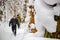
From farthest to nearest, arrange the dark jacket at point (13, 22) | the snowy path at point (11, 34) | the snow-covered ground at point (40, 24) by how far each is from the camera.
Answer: the dark jacket at point (13, 22), the snowy path at point (11, 34), the snow-covered ground at point (40, 24)

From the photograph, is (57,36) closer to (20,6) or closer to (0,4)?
(20,6)

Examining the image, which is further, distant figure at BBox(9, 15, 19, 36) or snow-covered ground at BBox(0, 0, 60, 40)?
distant figure at BBox(9, 15, 19, 36)

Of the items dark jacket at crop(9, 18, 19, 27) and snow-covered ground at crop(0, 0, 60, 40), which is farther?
dark jacket at crop(9, 18, 19, 27)

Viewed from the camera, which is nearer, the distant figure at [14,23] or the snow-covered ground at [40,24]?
the snow-covered ground at [40,24]

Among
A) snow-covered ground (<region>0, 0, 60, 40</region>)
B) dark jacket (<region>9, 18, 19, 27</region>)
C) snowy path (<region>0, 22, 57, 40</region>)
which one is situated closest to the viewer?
snow-covered ground (<region>0, 0, 60, 40</region>)

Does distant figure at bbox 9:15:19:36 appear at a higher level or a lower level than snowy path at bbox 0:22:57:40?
higher

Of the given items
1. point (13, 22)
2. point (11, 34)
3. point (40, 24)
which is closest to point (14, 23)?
point (13, 22)

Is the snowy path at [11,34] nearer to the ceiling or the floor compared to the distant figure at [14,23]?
nearer to the floor

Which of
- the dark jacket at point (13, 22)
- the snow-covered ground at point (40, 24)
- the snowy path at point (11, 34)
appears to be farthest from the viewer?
the dark jacket at point (13, 22)

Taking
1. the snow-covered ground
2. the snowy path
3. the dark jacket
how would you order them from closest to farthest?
1. the snow-covered ground
2. the snowy path
3. the dark jacket

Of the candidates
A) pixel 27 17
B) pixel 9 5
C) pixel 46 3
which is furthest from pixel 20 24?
pixel 46 3

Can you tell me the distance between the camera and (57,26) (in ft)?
4.45

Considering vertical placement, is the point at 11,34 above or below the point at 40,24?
below

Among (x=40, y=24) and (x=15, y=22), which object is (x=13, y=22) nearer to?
(x=15, y=22)
